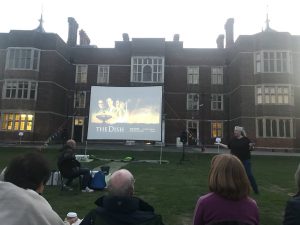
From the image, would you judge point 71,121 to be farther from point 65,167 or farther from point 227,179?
point 227,179

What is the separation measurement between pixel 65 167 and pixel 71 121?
86.9ft

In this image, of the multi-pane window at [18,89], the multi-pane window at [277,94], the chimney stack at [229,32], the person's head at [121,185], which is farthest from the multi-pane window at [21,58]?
the person's head at [121,185]

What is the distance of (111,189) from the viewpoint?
2.88 meters

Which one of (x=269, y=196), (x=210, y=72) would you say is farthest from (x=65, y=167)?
(x=210, y=72)

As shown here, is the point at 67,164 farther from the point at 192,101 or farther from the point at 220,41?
the point at 220,41

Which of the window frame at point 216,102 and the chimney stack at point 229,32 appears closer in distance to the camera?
the window frame at point 216,102

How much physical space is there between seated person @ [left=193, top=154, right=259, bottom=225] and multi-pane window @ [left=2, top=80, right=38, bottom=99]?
29734 millimetres

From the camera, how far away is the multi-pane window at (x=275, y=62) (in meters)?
28.0

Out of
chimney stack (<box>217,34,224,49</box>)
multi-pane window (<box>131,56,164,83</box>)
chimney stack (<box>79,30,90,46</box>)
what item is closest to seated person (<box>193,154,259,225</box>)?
multi-pane window (<box>131,56,164,83</box>)

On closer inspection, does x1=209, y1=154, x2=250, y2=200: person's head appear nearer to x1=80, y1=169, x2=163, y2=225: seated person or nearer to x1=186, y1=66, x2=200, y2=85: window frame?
x1=80, y1=169, x2=163, y2=225: seated person

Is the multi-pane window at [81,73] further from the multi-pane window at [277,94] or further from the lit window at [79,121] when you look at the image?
the multi-pane window at [277,94]

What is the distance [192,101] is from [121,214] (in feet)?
104

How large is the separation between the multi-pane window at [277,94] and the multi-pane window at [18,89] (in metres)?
21.8

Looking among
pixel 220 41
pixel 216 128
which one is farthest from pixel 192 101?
pixel 220 41
